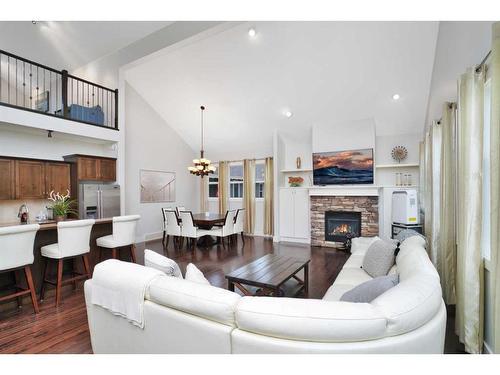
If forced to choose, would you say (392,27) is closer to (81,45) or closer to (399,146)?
(399,146)

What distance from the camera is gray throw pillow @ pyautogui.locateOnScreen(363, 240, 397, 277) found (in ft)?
8.53

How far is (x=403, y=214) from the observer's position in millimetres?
4715

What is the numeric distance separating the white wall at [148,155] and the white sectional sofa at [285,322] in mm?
5518

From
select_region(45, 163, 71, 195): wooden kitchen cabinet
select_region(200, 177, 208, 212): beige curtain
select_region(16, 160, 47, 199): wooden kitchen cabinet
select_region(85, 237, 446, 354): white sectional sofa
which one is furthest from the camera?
select_region(200, 177, 208, 212): beige curtain

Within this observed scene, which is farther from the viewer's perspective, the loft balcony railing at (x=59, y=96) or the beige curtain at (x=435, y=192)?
the loft balcony railing at (x=59, y=96)

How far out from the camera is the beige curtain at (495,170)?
1.54m

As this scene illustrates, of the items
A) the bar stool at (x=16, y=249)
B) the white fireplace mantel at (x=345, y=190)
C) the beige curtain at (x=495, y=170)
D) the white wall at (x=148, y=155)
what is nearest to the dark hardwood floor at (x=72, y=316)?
the bar stool at (x=16, y=249)

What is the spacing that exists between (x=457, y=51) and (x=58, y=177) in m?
6.67

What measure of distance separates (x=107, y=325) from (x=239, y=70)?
501 cm

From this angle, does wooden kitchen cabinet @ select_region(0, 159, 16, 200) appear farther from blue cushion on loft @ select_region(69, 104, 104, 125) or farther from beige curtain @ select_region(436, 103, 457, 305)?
beige curtain @ select_region(436, 103, 457, 305)

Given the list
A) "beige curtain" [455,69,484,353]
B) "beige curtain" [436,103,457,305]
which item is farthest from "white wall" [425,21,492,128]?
"beige curtain" [436,103,457,305]

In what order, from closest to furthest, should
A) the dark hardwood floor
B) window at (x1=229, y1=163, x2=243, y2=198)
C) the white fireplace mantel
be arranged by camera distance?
the dark hardwood floor
the white fireplace mantel
window at (x1=229, y1=163, x2=243, y2=198)

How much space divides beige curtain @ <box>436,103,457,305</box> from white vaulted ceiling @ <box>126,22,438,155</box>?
215 cm

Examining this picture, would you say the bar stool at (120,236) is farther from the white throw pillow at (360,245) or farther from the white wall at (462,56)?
the white wall at (462,56)
